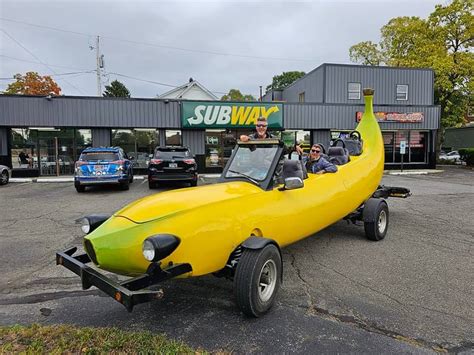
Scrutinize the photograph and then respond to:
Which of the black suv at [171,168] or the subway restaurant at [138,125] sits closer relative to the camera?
the black suv at [171,168]

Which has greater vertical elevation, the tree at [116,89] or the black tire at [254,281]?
the tree at [116,89]

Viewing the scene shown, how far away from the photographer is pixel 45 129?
18.9 m

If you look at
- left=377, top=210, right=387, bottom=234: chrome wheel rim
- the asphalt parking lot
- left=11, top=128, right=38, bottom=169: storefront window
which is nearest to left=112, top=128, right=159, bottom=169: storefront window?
left=11, top=128, right=38, bottom=169: storefront window

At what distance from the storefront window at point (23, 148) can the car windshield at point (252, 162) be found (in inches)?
707

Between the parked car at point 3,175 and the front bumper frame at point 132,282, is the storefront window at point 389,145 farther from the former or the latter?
the front bumper frame at point 132,282

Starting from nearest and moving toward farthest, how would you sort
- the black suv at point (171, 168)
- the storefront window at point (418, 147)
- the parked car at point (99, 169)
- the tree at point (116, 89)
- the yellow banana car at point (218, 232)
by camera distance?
the yellow banana car at point (218, 232)
the parked car at point (99, 169)
the black suv at point (171, 168)
the storefront window at point (418, 147)
the tree at point (116, 89)

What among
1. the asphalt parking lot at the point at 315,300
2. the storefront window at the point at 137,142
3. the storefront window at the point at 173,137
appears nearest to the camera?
the asphalt parking lot at the point at 315,300

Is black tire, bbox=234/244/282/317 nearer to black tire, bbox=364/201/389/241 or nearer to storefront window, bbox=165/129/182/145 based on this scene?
black tire, bbox=364/201/389/241

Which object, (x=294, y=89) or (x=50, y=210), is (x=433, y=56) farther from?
(x=50, y=210)

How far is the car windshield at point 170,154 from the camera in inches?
509

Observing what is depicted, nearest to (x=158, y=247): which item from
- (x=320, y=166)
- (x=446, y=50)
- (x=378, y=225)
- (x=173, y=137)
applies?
(x=320, y=166)

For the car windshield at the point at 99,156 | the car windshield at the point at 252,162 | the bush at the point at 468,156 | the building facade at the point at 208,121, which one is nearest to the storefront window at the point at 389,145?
the building facade at the point at 208,121

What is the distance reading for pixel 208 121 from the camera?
64.9ft

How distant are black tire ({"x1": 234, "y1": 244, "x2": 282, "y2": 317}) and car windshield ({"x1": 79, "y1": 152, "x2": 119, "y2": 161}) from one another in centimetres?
1069
